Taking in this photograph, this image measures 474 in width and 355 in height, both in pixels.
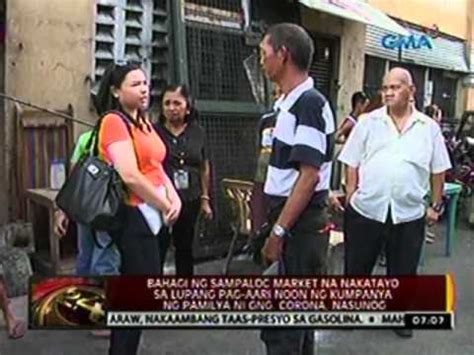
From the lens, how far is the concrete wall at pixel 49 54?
5.55 m

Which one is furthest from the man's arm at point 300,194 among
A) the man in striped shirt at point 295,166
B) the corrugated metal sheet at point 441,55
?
the corrugated metal sheet at point 441,55

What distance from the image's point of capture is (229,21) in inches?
274

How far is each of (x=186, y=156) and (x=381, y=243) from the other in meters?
1.49

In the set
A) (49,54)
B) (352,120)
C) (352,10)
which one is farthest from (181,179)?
(352,10)

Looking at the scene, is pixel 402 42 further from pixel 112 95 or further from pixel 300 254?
pixel 300 254

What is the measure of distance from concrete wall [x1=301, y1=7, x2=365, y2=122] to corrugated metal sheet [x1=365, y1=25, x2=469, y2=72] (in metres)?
0.40

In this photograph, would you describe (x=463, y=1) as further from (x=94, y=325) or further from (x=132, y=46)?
(x=94, y=325)

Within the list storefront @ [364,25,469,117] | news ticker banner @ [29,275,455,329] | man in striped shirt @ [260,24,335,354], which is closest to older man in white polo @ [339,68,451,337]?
news ticker banner @ [29,275,455,329]

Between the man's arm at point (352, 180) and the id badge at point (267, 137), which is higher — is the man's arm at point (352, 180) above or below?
below

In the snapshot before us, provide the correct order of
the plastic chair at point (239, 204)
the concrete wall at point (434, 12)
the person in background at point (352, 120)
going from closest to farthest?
the plastic chair at point (239, 204)
the person in background at point (352, 120)
the concrete wall at point (434, 12)

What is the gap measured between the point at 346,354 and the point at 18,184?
2.90m

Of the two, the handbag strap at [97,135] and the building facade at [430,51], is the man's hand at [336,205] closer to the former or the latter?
the handbag strap at [97,135]

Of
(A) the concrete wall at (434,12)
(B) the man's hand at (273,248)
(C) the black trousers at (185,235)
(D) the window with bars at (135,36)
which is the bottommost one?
(C) the black trousers at (185,235)

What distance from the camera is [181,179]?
16.4 ft
